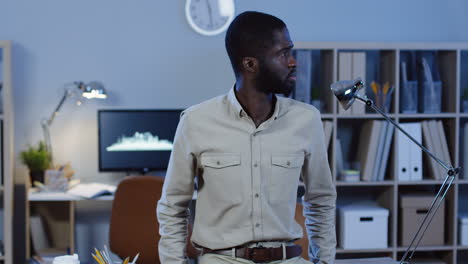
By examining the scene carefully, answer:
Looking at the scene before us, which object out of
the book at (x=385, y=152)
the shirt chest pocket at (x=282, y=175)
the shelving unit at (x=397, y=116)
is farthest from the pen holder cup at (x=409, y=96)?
the shirt chest pocket at (x=282, y=175)

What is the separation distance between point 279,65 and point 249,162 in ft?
0.87

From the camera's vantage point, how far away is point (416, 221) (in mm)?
3609

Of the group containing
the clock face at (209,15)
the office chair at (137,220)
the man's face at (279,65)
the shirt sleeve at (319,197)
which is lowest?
the office chair at (137,220)

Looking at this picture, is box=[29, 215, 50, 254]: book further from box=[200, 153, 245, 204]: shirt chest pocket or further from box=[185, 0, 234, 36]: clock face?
box=[200, 153, 245, 204]: shirt chest pocket

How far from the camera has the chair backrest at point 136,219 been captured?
2945 millimetres

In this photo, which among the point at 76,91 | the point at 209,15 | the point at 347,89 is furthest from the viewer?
the point at 209,15

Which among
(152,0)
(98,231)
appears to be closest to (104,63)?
(152,0)

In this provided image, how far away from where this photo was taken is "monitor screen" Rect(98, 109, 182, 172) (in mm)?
3723

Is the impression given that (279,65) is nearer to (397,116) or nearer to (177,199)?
(177,199)

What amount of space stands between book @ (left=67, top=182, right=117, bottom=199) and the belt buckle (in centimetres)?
206

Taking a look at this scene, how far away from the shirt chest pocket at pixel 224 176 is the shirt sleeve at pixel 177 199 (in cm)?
5

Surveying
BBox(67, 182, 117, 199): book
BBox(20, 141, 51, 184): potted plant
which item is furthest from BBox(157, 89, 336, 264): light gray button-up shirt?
BBox(20, 141, 51, 184): potted plant

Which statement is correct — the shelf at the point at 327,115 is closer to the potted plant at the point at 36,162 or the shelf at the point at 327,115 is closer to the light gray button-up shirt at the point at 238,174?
the potted plant at the point at 36,162

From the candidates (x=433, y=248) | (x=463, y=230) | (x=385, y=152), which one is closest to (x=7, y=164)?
(x=385, y=152)
